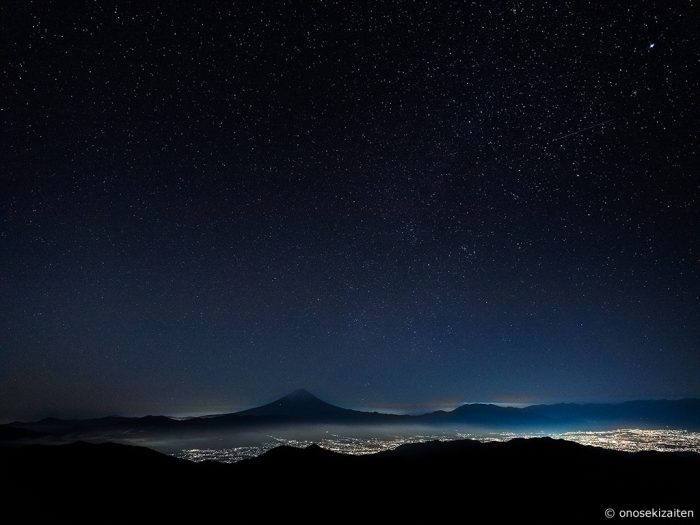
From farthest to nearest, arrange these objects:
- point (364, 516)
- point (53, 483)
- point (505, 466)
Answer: point (505, 466) → point (53, 483) → point (364, 516)

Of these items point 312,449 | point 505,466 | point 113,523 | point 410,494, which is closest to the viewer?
point 113,523

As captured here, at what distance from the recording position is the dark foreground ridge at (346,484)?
121ft

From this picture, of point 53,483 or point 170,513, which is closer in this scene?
point 170,513

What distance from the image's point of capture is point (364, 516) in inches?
1455

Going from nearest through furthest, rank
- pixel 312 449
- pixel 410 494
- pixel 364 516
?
pixel 364 516 < pixel 410 494 < pixel 312 449

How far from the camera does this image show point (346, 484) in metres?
45.8

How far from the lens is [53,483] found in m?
46.3

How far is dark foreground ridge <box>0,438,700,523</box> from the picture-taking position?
3703cm

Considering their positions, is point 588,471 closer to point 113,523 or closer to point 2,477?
point 113,523

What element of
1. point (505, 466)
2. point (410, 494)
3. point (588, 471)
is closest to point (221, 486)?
point (410, 494)

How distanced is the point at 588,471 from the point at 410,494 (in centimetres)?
2190

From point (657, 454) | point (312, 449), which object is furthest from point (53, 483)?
point (657, 454)

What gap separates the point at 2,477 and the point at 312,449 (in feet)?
118

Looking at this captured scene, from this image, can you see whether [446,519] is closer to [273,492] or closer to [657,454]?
[273,492]
